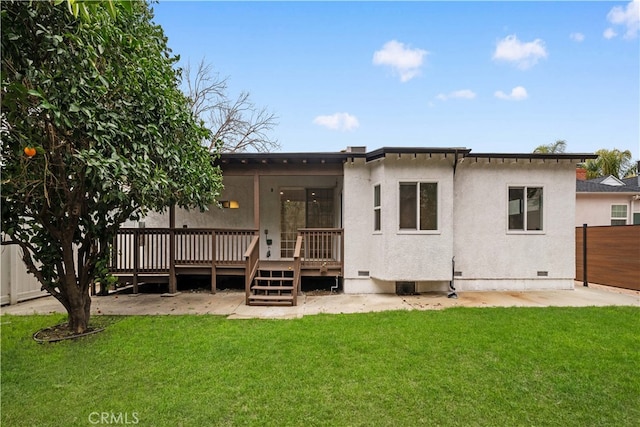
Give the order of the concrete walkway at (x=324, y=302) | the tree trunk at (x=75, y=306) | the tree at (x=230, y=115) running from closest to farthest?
the tree trunk at (x=75, y=306) → the concrete walkway at (x=324, y=302) → the tree at (x=230, y=115)

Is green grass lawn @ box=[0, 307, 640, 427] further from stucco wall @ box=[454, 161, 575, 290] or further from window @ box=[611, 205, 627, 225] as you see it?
window @ box=[611, 205, 627, 225]

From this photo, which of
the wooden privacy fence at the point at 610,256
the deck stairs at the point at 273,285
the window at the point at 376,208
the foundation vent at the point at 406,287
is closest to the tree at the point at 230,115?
the deck stairs at the point at 273,285

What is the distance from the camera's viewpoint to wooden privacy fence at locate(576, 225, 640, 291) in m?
8.06

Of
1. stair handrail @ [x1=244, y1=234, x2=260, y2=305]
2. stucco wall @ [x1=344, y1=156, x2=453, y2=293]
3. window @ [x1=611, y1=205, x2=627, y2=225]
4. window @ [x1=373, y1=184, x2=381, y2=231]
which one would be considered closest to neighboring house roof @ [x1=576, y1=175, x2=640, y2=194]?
window @ [x1=611, y1=205, x2=627, y2=225]

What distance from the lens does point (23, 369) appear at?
3.73 metres

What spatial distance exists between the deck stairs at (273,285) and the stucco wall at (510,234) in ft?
15.5

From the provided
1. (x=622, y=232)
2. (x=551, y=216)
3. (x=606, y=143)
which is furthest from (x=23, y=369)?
(x=606, y=143)

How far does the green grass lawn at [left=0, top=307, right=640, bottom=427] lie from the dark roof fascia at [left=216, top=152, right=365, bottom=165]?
4.23 m

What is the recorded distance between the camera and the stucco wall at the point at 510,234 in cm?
801

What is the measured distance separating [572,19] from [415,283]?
11.6 m

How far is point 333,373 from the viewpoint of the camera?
3523 millimetres

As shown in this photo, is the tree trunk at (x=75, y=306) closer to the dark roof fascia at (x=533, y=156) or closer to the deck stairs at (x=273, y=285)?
the deck stairs at (x=273, y=285)

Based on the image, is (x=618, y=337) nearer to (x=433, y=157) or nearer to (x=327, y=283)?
(x=433, y=157)

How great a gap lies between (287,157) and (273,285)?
3.44m
